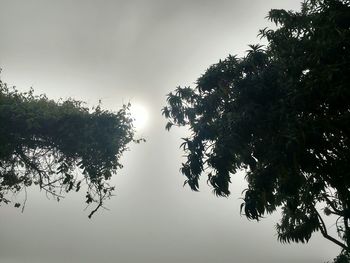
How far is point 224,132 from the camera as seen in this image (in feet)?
42.8

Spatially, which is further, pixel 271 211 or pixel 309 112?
pixel 271 211

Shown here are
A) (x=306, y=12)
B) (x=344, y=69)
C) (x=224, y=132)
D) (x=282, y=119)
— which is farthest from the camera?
(x=306, y=12)

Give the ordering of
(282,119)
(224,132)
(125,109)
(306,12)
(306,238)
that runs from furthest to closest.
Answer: (125,109) < (306,238) < (306,12) < (224,132) < (282,119)

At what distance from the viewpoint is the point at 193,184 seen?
45.3ft

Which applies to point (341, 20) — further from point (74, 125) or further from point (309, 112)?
point (74, 125)

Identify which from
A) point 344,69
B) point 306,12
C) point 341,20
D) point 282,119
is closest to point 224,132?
point 282,119

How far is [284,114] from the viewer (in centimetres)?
1188

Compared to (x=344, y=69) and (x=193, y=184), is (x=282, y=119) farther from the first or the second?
(x=193, y=184)

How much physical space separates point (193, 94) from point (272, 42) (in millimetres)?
4359

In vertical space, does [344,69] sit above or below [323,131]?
above

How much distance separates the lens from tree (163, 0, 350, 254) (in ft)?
37.6

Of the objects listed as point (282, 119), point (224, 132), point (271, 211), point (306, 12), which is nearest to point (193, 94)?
point (224, 132)

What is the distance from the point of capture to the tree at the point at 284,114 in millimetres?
11445

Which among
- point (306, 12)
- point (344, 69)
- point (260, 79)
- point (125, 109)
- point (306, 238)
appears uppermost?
point (306, 12)
